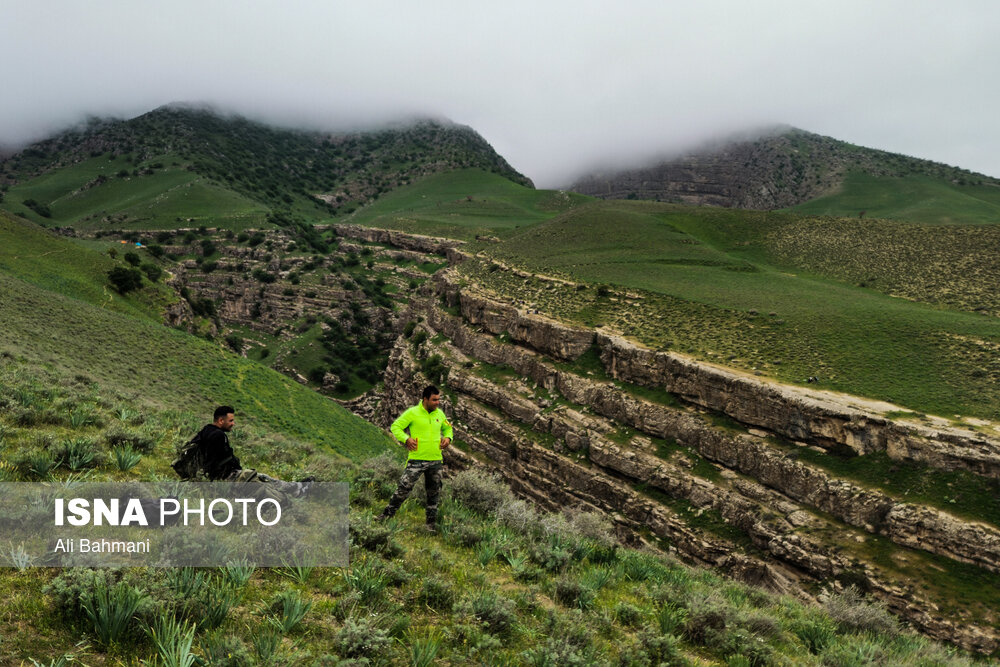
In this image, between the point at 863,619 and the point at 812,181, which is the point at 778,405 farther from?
the point at 812,181

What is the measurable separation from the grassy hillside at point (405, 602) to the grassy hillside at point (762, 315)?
18.6m

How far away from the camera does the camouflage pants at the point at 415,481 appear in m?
7.67

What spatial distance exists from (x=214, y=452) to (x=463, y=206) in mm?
104949

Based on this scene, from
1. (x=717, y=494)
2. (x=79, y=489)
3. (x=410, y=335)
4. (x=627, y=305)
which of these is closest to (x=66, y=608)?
(x=79, y=489)

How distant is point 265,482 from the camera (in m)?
7.70

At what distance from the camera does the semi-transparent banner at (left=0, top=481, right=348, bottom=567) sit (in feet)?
15.9

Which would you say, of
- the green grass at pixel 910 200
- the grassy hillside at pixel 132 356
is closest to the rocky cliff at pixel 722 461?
the grassy hillside at pixel 132 356

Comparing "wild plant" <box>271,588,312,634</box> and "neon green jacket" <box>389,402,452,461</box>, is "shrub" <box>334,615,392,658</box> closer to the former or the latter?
"wild plant" <box>271,588,312,634</box>

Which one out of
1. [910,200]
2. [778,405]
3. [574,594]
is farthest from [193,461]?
[910,200]

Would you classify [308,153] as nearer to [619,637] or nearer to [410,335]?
[410,335]

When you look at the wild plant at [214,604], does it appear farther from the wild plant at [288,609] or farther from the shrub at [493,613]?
the shrub at [493,613]

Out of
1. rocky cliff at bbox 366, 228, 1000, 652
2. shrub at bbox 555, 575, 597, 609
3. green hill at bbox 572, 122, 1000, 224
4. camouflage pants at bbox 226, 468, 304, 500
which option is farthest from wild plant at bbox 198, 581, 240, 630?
green hill at bbox 572, 122, 1000, 224

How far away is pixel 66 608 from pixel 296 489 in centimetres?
424

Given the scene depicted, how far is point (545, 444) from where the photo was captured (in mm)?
30562
